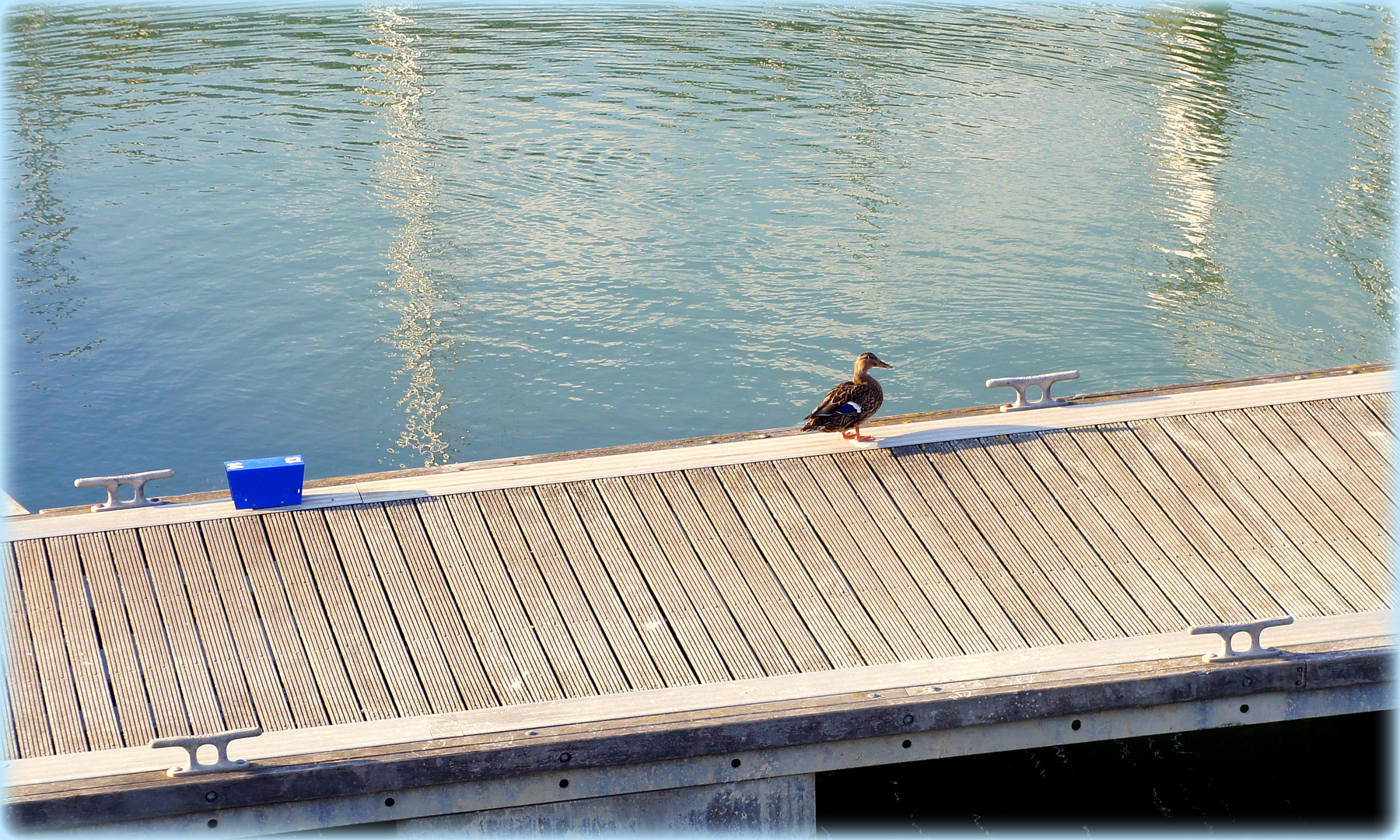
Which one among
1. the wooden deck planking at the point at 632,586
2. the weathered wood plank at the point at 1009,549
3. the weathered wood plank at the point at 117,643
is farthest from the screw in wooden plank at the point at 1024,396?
the weathered wood plank at the point at 117,643

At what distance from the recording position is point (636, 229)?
18.9 m

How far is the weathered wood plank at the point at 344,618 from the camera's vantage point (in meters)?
6.27

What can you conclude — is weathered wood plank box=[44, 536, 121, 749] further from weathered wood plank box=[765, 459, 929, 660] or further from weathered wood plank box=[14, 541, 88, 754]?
weathered wood plank box=[765, 459, 929, 660]

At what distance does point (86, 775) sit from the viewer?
566 cm

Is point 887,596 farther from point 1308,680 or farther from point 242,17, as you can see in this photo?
point 242,17

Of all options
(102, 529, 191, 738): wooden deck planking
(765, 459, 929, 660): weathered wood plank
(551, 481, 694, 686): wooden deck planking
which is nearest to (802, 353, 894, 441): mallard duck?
(765, 459, 929, 660): weathered wood plank

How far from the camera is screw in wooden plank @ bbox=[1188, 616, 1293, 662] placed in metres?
6.23

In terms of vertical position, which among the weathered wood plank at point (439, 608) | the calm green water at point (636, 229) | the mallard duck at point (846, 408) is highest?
the mallard duck at point (846, 408)

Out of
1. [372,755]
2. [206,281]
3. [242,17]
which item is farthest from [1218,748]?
[242,17]

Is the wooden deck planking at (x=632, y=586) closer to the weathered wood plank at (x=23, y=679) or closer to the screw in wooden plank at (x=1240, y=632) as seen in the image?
the screw in wooden plank at (x=1240, y=632)

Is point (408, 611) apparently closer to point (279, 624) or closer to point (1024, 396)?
point (279, 624)

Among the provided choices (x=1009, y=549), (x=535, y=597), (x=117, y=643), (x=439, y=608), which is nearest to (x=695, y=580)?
(x=535, y=597)

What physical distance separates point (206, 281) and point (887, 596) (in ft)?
43.8

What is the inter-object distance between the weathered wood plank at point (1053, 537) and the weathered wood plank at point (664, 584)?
2.05 m
